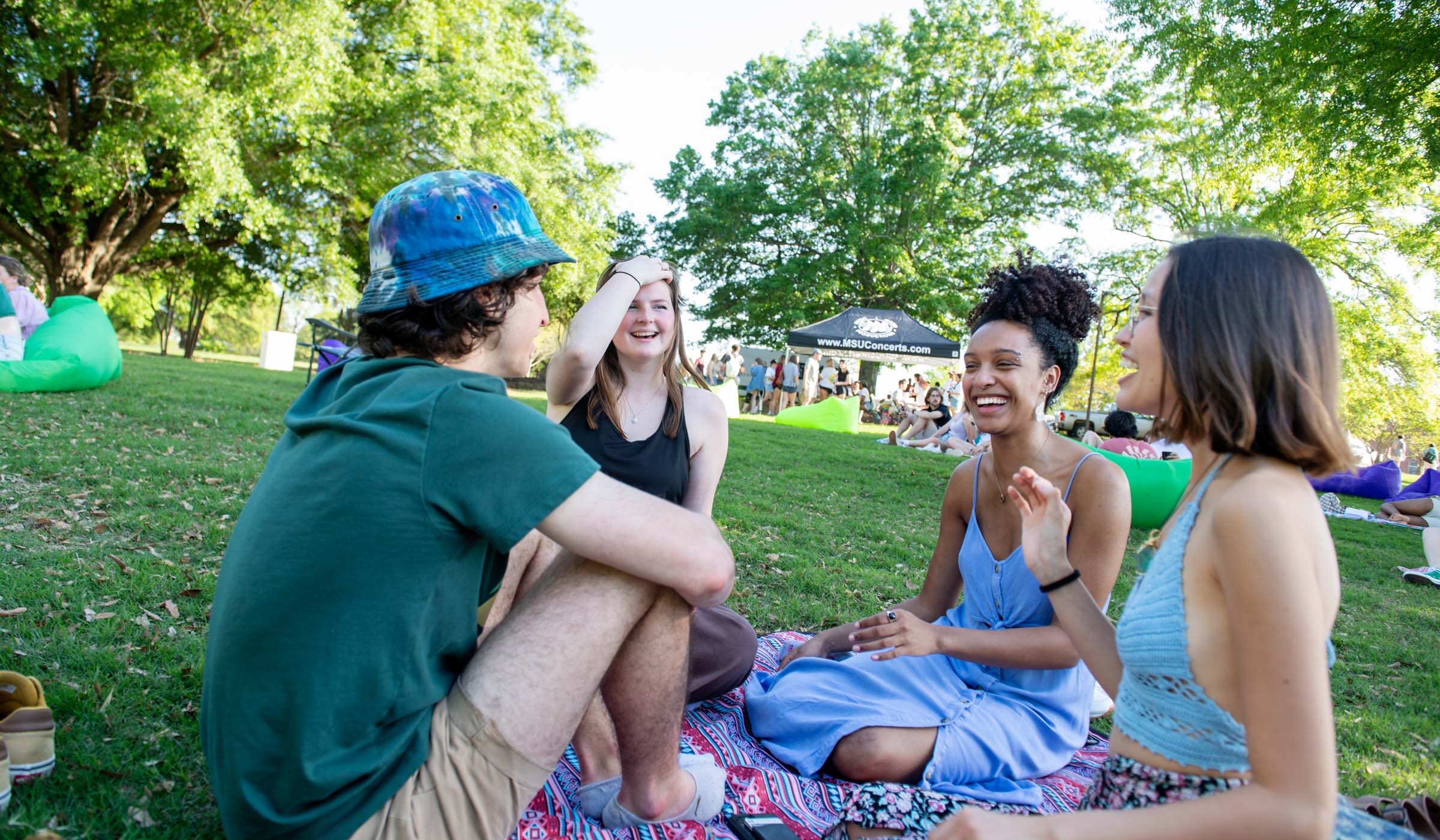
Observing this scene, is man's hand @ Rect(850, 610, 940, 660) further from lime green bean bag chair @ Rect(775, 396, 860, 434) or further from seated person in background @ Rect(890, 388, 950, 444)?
lime green bean bag chair @ Rect(775, 396, 860, 434)

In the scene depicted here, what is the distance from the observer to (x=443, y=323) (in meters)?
1.83

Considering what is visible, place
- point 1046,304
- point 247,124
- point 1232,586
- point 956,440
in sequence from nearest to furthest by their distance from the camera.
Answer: point 1232,586 → point 1046,304 → point 956,440 → point 247,124

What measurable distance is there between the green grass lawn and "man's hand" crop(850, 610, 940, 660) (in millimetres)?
1667

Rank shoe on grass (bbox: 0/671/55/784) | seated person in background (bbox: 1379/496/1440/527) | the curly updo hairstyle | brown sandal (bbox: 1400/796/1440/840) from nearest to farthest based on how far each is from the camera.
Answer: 1. brown sandal (bbox: 1400/796/1440/840)
2. shoe on grass (bbox: 0/671/55/784)
3. the curly updo hairstyle
4. seated person in background (bbox: 1379/496/1440/527)

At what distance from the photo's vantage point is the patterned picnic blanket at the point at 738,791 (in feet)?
7.36

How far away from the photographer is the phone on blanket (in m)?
2.16

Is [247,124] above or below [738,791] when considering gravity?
above

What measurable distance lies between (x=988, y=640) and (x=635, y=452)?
140 cm

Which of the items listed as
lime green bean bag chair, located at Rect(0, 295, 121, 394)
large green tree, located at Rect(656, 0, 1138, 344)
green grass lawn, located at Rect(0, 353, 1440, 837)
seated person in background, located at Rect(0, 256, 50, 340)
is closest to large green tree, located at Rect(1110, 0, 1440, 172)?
green grass lawn, located at Rect(0, 353, 1440, 837)

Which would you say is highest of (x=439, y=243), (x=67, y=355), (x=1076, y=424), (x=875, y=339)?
(x=875, y=339)

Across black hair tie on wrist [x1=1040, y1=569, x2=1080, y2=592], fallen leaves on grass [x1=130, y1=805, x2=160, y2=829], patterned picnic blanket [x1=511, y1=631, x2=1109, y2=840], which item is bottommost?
patterned picnic blanket [x1=511, y1=631, x2=1109, y2=840]

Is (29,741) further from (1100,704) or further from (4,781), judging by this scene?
(1100,704)

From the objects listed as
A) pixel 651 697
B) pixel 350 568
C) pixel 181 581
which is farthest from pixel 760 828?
pixel 181 581

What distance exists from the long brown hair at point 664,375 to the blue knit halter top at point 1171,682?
193 cm
